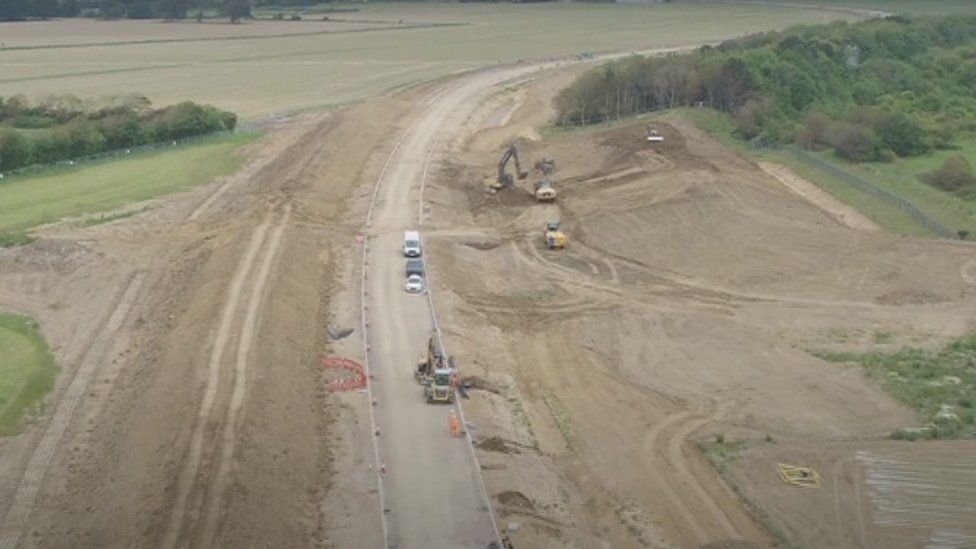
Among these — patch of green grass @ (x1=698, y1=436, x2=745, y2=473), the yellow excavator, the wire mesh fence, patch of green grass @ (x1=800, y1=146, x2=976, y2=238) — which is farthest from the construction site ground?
the wire mesh fence

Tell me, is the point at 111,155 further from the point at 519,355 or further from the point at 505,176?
the point at 519,355

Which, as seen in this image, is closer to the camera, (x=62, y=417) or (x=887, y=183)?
(x=62, y=417)

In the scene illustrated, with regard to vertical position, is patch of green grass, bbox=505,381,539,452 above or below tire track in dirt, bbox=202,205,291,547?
below

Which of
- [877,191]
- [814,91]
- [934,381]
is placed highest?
[814,91]

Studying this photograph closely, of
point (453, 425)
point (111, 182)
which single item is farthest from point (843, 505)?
point (111, 182)

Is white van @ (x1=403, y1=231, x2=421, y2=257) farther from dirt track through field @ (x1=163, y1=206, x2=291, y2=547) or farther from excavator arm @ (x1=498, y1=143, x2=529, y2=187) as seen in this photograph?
excavator arm @ (x1=498, y1=143, x2=529, y2=187)

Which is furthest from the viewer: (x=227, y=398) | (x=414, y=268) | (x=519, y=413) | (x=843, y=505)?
(x=414, y=268)

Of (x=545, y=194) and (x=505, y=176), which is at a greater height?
(x=505, y=176)
